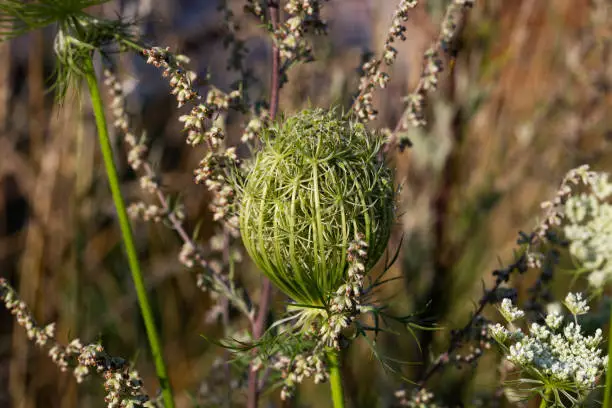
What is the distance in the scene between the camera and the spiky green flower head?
1.29 m

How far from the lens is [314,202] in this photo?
4.24 ft

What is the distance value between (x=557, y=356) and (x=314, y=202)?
0.52 m

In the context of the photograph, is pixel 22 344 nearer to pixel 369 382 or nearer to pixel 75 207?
pixel 75 207

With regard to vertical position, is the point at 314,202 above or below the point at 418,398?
above

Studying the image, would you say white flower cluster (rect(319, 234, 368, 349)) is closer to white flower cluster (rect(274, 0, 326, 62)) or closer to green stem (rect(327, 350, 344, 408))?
green stem (rect(327, 350, 344, 408))

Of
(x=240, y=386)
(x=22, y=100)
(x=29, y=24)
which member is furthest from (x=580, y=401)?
(x=22, y=100)

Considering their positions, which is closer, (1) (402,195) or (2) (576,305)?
(2) (576,305)

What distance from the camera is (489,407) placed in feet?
6.21

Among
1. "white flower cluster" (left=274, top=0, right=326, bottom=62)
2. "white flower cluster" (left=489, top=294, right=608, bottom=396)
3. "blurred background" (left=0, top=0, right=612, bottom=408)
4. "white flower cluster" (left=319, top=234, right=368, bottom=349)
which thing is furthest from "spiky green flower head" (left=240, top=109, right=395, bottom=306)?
"blurred background" (left=0, top=0, right=612, bottom=408)

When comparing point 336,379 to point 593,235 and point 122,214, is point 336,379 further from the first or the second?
point 593,235

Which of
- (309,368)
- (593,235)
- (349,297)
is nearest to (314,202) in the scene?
(349,297)

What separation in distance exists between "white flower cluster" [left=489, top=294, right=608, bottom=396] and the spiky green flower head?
308mm

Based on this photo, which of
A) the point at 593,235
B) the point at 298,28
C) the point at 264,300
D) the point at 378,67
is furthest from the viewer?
the point at 593,235

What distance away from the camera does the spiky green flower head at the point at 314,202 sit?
1.29 metres
